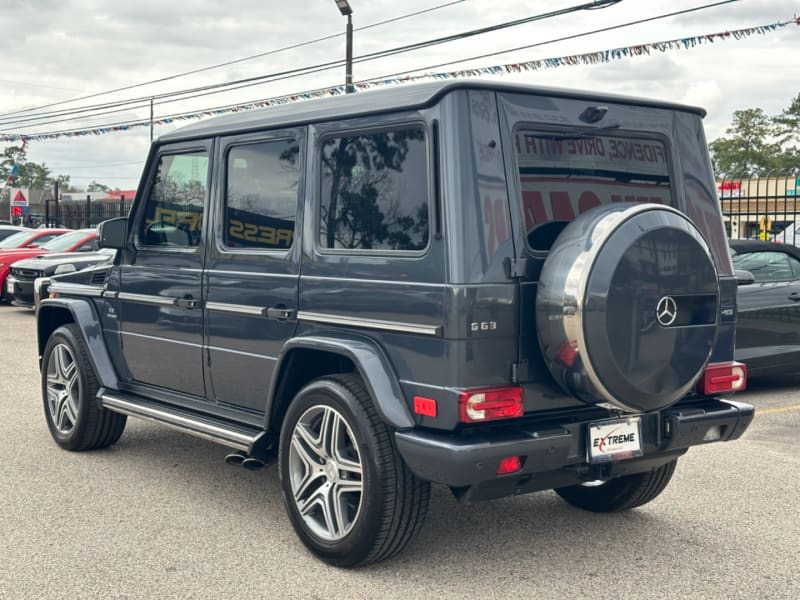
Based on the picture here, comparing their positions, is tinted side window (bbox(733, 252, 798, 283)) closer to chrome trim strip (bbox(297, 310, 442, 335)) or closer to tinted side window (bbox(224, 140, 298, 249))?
tinted side window (bbox(224, 140, 298, 249))

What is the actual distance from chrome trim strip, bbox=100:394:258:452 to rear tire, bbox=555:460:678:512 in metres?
1.78

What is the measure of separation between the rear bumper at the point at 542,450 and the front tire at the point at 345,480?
0.62ft

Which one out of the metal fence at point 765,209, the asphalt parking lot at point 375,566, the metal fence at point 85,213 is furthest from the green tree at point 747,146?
the asphalt parking lot at point 375,566

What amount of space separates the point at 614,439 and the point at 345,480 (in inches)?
46.9

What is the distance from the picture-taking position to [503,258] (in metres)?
4.09

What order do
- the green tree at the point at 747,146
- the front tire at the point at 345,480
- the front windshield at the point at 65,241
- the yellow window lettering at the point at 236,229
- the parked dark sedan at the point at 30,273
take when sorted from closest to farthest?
the front tire at the point at 345,480 → the yellow window lettering at the point at 236,229 → the parked dark sedan at the point at 30,273 → the front windshield at the point at 65,241 → the green tree at the point at 747,146

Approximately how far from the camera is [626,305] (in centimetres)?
396

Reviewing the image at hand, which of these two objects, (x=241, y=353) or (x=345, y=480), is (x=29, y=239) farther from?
(x=345, y=480)

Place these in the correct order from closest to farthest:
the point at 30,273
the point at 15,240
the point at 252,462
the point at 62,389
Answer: the point at 252,462, the point at 62,389, the point at 30,273, the point at 15,240

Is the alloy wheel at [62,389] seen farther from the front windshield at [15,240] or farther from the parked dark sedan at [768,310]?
the front windshield at [15,240]

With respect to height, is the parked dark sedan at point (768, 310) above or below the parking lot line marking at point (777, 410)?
above

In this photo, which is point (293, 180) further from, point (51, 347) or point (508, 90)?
point (51, 347)

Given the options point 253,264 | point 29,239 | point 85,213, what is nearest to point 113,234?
point 253,264

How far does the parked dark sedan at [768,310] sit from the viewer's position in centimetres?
891
